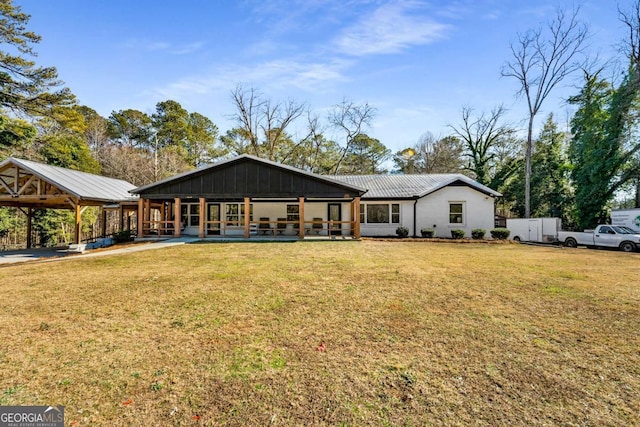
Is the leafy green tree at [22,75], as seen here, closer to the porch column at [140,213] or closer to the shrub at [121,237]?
the porch column at [140,213]

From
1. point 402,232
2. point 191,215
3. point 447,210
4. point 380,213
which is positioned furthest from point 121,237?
point 447,210

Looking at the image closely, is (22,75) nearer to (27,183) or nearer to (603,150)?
(27,183)

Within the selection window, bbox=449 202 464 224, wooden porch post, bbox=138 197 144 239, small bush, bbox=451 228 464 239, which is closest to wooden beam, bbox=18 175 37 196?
wooden porch post, bbox=138 197 144 239

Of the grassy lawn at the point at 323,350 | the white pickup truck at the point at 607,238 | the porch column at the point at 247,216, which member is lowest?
the grassy lawn at the point at 323,350

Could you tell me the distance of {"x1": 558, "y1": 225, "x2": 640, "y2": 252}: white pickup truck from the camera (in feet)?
47.3

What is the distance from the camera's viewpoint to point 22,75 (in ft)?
59.2

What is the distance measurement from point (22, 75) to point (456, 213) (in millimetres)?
28839

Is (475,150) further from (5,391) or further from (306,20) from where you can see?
(5,391)

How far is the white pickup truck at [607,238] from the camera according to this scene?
47.3ft

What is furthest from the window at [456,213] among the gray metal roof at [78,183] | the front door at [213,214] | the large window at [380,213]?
the gray metal roof at [78,183]

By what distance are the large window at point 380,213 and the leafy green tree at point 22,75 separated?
20791 mm

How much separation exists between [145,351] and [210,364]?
95cm

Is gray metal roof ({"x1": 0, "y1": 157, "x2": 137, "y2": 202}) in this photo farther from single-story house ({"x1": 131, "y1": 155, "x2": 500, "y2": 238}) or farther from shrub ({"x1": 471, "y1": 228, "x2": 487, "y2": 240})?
shrub ({"x1": 471, "y1": 228, "x2": 487, "y2": 240})

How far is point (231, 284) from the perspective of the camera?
21.6ft
